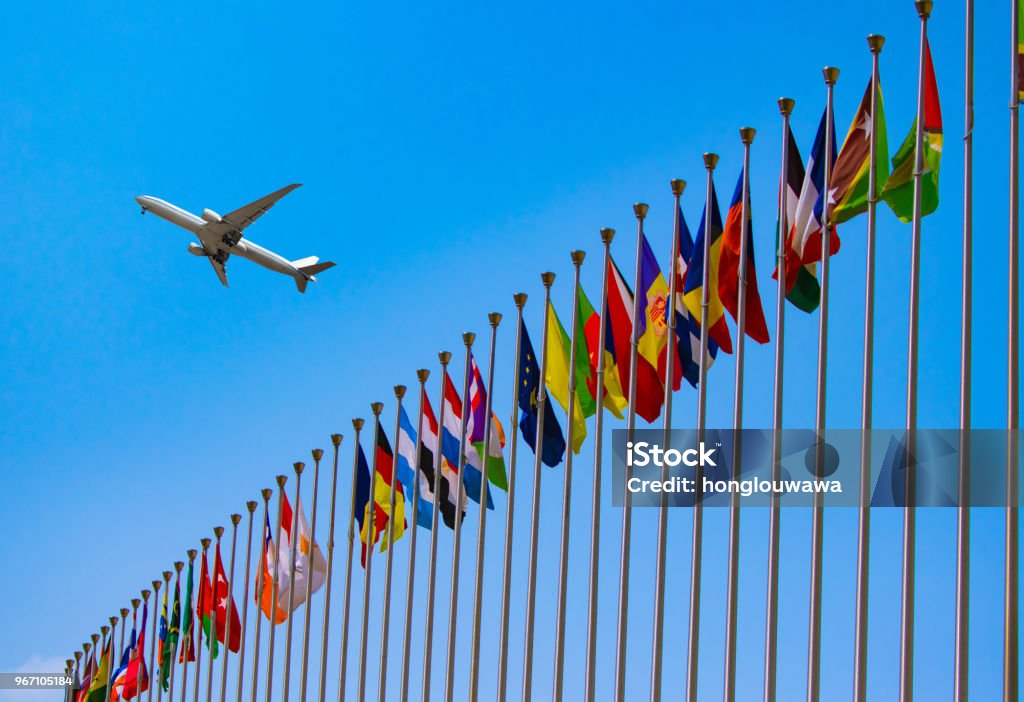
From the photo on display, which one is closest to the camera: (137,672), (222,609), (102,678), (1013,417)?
(1013,417)

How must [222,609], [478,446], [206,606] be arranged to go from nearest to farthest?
[478,446]
[222,609]
[206,606]

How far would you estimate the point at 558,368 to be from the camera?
27.7 metres

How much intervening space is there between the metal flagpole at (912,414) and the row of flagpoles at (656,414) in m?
0.02

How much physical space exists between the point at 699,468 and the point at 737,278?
9.91 ft

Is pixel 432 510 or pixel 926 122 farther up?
pixel 926 122

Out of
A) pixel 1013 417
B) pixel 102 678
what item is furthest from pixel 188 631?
pixel 1013 417

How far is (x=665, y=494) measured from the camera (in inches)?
944

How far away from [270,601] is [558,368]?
11.9 metres

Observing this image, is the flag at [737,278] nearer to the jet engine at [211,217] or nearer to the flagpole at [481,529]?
the flagpole at [481,529]

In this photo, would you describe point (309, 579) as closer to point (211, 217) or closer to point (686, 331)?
point (686, 331)

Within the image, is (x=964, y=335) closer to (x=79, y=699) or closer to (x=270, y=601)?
(x=270, y=601)

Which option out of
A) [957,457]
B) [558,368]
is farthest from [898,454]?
[558,368]

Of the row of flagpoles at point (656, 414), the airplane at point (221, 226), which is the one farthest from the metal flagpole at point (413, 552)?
the airplane at point (221, 226)

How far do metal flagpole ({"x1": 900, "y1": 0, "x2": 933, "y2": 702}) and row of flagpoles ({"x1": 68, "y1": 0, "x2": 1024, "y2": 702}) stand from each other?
0.06ft
